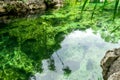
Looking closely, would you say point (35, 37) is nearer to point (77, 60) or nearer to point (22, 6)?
point (77, 60)

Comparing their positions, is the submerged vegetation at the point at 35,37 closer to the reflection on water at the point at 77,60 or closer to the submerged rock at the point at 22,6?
the reflection on water at the point at 77,60

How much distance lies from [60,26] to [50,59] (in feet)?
14.1

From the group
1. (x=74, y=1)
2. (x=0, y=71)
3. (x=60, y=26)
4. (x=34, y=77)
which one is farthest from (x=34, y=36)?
(x=74, y=1)

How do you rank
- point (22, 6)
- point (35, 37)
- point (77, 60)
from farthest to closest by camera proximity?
point (22, 6), point (35, 37), point (77, 60)

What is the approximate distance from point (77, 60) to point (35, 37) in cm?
327

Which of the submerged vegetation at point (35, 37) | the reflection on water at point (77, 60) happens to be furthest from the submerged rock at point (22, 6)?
the reflection on water at point (77, 60)

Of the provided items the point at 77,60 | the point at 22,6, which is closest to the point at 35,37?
the point at 77,60

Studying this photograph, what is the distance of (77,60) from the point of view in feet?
24.5

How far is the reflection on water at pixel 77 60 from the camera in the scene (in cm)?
634

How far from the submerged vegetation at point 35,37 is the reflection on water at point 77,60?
0.21 metres

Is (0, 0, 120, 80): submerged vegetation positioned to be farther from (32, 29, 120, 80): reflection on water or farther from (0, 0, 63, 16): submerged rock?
(0, 0, 63, 16): submerged rock

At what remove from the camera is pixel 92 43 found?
8.87 metres

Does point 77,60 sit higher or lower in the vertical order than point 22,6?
higher

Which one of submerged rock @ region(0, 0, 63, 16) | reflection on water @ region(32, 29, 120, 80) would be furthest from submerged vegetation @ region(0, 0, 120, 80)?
submerged rock @ region(0, 0, 63, 16)
